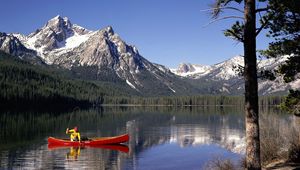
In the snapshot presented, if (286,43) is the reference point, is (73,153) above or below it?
below

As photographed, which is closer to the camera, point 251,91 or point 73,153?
point 251,91

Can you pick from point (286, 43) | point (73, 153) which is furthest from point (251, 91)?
point (73, 153)

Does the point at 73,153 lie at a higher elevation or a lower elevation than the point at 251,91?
lower

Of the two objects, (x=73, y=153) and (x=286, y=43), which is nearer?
(x=286, y=43)

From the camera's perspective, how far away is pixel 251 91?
15609 millimetres

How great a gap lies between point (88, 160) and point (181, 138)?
31.0 m

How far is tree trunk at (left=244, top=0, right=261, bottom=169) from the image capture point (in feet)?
51.0

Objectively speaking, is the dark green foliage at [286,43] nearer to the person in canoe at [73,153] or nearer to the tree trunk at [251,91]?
the tree trunk at [251,91]

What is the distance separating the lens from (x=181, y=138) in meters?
74.6

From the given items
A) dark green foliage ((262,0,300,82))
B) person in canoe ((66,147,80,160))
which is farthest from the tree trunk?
person in canoe ((66,147,80,160))

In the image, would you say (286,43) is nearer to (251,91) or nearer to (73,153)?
(251,91)

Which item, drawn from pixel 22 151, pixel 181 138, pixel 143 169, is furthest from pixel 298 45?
pixel 181 138

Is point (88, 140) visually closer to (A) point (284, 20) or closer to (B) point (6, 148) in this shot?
(B) point (6, 148)

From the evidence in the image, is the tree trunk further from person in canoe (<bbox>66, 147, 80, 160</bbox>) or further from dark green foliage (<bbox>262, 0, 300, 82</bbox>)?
person in canoe (<bbox>66, 147, 80, 160</bbox>)
